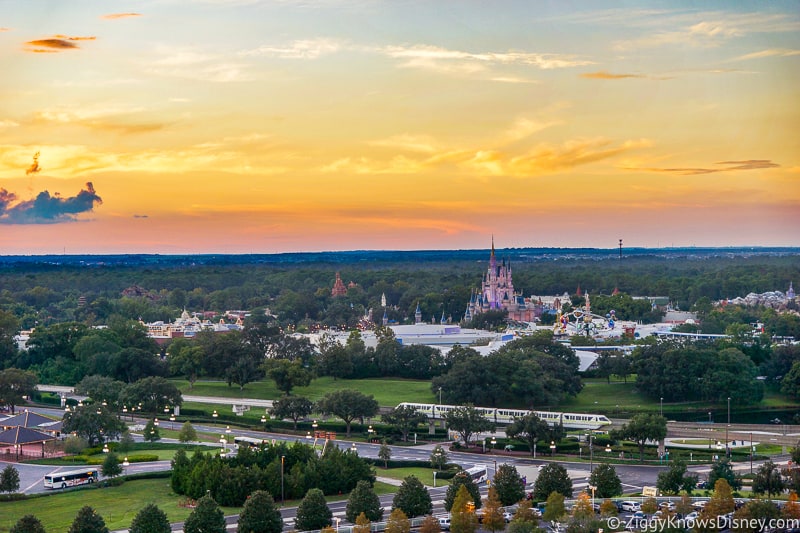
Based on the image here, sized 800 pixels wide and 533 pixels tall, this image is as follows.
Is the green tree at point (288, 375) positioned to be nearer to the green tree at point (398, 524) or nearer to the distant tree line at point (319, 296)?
the green tree at point (398, 524)

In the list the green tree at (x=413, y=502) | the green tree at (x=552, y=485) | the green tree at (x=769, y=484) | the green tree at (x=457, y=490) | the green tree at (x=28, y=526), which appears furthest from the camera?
the green tree at (x=769, y=484)

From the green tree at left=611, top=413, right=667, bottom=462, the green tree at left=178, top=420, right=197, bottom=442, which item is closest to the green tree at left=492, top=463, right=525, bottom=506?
the green tree at left=611, top=413, right=667, bottom=462

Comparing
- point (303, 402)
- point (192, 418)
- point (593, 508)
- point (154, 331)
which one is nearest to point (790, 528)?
point (593, 508)

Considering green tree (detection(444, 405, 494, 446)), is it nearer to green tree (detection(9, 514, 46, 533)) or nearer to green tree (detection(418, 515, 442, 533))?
green tree (detection(418, 515, 442, 533))

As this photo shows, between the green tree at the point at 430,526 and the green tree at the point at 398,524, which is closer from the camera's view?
the green tree at the point at 398,524

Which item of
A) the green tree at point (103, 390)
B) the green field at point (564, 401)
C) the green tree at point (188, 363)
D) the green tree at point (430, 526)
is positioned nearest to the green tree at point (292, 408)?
the green field at point (564, 401)

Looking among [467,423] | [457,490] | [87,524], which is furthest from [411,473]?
[87,524]

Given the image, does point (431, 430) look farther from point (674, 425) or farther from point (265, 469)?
point (265, 469)

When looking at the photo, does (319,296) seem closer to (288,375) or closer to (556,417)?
(288,375)
